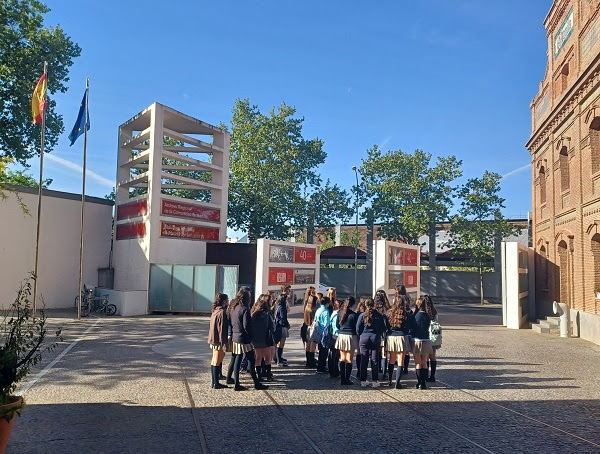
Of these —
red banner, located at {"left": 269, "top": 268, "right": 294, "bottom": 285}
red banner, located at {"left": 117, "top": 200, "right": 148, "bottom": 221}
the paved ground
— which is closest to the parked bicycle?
red banner, located at {"left": 117, "top": 200, "right": 148, "bottom": 221}

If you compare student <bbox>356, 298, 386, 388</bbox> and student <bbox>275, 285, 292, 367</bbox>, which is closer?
student <bbox>356, 298, 386, 388</bbox>

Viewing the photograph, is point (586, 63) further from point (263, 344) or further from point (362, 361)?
point (263, 344)

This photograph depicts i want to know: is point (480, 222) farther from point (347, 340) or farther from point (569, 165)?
point (347, 340)

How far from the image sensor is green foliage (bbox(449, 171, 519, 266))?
129 ft

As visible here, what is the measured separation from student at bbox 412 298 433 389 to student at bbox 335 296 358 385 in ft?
4.00

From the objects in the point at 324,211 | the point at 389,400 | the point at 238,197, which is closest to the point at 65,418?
the point at 389,400

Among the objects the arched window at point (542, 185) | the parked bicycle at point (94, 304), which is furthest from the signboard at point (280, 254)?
the arched window at point (542, 185)

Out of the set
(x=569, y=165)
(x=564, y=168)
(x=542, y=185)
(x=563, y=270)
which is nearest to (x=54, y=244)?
(x=569, y=165)

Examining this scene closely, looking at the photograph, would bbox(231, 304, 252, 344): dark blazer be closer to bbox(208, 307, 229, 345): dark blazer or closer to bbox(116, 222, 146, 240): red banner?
bbox(208, 307, 229, 345): dark blazer

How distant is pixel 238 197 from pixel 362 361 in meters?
30.4

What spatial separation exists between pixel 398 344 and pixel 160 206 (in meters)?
17.2

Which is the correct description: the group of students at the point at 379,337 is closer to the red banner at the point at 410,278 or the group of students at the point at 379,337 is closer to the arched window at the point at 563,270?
the red banner at the point at 410,278

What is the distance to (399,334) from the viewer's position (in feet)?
31.3

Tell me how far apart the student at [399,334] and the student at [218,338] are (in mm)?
3298
